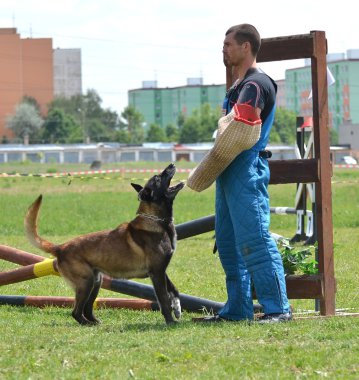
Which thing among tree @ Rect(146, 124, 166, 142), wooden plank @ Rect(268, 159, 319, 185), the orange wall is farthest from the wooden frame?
the orange wall

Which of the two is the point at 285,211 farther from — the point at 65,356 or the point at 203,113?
the point at 203,113

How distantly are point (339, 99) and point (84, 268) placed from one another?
5793 inches

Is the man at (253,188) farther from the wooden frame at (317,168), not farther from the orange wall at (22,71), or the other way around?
the orange wall at (22,71)

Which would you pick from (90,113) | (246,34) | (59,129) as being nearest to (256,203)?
(246,34)

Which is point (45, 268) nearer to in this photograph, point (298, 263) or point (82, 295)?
point (82, 295)

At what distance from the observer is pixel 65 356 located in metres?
6.66

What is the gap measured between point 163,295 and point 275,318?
1.03 meters

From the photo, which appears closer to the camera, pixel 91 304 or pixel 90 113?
pixel 91 304

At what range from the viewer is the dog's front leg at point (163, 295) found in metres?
8.36

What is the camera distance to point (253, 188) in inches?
306

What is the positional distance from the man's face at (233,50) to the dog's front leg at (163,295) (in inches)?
72.5

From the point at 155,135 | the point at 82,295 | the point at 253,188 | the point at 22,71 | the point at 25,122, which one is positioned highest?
the point at 22,71

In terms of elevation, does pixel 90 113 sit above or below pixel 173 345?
above

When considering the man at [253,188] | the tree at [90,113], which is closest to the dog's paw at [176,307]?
the man at [253,188]
